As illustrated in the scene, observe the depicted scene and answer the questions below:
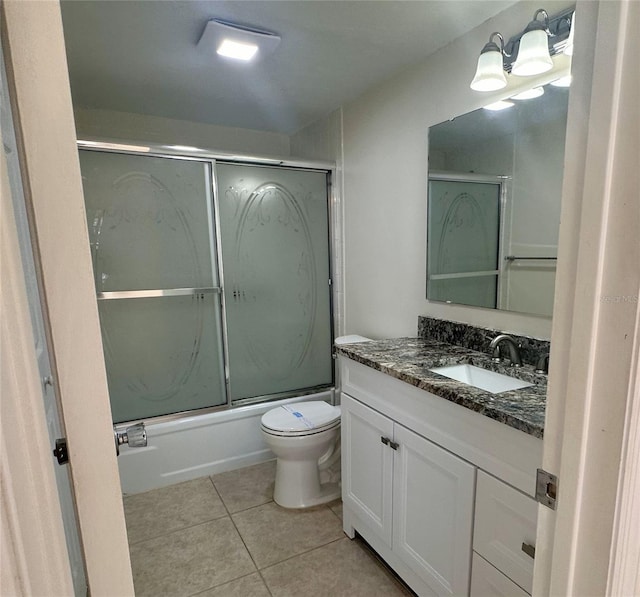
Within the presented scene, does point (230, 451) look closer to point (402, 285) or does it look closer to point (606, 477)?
point (402, 285)

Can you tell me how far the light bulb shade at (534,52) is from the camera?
130 centimetres

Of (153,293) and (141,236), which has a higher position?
(141,236)

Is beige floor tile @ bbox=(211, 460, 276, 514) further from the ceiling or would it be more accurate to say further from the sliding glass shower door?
the ceiling

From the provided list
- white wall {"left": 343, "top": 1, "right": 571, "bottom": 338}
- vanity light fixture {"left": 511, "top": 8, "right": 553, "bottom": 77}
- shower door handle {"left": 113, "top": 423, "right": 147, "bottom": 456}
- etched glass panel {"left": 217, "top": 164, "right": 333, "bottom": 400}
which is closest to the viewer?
shower door handle {"left": 113, "top": 423, "right": 147, "bottom": 456}

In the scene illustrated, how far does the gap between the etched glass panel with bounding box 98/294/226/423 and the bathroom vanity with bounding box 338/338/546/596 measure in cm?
108

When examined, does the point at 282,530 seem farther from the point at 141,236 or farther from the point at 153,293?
the point at 141,236

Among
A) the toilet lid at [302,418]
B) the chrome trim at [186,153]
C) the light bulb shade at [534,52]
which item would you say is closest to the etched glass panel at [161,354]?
the toilet lid at [302,418]

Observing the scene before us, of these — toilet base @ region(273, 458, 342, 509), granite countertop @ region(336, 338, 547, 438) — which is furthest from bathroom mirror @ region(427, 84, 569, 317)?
toilet base @ region(273, 458, 342, 509)

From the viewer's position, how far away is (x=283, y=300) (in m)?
2.66

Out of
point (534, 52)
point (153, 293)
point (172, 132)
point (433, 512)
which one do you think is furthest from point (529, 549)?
point (172, 132)

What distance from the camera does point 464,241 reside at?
5.89 ft

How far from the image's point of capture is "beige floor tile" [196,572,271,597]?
4.97 feet

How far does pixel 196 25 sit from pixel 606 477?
6.38 ft

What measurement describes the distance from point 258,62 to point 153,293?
4.52 feet
